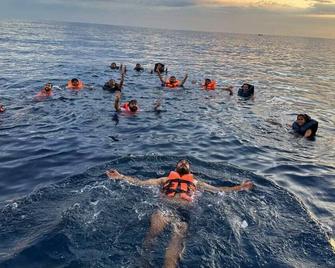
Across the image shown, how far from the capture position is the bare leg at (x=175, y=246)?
8.03m

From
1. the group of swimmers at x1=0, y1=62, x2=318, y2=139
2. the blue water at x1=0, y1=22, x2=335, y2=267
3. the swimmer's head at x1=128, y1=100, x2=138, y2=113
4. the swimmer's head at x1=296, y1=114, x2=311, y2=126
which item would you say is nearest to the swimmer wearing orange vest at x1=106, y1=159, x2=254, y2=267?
the blue water at x1=0, y1=22, x2=335, y2=267

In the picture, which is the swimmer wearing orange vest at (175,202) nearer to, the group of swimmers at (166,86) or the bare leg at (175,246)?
the bare leg at (175,246)

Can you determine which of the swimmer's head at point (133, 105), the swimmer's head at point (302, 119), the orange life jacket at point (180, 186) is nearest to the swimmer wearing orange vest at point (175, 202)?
the orange life jacket at point (180, 186)

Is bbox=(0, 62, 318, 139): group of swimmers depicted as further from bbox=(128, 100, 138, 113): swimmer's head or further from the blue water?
the blue water

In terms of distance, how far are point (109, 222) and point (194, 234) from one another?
2065 millimetres

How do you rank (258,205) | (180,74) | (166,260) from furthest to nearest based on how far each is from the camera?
(180,74) < (258,205) < (166,260)

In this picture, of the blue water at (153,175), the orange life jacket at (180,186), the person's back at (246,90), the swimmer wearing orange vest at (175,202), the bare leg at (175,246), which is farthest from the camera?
the person's back at (246,90)

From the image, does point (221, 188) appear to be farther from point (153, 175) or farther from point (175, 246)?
point (175, 246)

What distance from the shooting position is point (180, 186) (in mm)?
10633

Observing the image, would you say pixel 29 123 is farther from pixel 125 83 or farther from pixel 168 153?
pixel 125 83

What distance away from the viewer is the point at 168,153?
15500 mm

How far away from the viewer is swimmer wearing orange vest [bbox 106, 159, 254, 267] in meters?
8.57

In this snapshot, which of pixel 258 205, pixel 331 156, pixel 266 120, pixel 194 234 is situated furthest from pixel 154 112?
pixel 194 234

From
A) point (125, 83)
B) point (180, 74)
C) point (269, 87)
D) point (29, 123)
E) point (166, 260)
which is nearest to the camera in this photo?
point (166, 260)
